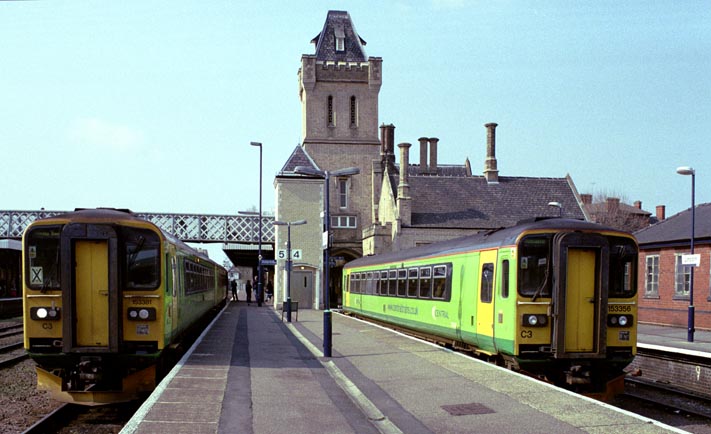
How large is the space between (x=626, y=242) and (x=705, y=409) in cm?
335

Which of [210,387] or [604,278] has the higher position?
[604,278]

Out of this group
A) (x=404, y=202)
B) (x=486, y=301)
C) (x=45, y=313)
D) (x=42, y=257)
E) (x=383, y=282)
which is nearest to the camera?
(x=45, y=313)

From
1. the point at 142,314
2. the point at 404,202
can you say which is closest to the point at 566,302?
the point at 142,314

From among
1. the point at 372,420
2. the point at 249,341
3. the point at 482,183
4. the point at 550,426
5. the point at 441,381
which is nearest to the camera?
the point at 550,426

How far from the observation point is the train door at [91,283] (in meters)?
11.6

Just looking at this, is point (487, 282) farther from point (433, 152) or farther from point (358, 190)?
point (433, 152)

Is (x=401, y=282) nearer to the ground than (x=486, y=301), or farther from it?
nearer to the ground

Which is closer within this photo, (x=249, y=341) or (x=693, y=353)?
(x=693, y=353)

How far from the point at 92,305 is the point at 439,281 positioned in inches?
350

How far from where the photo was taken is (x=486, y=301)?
14289mm

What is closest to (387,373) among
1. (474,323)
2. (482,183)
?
(474,323)

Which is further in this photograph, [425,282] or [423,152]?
[423,152]

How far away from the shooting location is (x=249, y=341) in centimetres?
2020

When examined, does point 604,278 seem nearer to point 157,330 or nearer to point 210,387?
point 210,387
